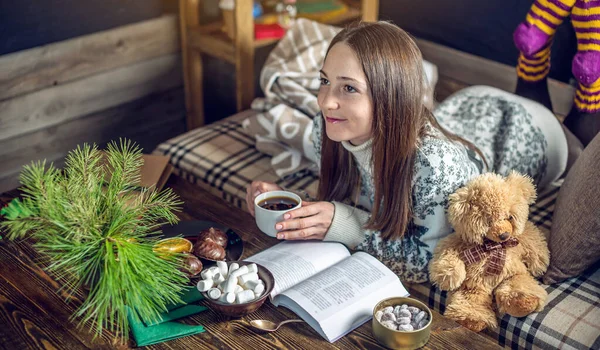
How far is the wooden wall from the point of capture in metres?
2.17

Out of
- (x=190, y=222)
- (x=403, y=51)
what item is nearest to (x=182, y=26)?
(x=190, y=222)

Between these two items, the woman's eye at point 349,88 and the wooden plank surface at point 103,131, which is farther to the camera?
the wooden plank surface at point 103,131

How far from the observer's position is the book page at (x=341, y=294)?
48.9 inches

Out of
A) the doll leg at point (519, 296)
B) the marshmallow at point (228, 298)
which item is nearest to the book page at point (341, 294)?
the marshmallow at point (228, 298)

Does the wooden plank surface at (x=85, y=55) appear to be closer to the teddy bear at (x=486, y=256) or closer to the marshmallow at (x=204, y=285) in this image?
the marshmallow at (x=204, y=285)

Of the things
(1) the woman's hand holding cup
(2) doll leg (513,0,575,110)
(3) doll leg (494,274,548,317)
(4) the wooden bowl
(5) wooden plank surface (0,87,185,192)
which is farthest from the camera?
(5) wooden plank surface (0,87,185,192)

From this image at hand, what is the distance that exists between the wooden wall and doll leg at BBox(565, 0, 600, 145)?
143 centimetres

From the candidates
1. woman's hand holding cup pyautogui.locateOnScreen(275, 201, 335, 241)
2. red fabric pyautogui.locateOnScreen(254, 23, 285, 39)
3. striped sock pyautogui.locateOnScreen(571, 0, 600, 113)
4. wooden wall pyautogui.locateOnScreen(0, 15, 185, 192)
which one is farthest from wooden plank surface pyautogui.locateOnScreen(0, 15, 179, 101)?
striped sock pyautogui.locateOnScreen(571, 0, 600, 113)

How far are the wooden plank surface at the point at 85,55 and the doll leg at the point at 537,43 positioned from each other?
1.27 m

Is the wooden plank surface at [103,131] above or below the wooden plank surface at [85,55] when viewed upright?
below

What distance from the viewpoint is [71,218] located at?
1153 millimetres

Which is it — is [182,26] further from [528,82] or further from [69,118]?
[528,82]

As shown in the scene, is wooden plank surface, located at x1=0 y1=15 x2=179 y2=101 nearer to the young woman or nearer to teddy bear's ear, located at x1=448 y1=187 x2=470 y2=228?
the young woman

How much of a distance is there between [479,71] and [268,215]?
4.24ft
